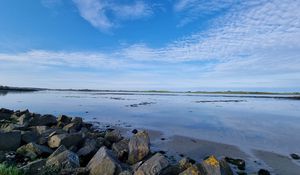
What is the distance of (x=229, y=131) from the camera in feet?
62.0

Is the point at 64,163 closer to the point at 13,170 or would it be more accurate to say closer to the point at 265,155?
the point at 13,170

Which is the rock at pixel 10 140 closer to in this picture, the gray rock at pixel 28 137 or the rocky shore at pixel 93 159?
the rocky shore at pixel 93 159

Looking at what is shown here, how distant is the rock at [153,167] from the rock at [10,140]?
5.69m

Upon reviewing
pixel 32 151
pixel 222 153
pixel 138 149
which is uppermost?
pixel 138 149

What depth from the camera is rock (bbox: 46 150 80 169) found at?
7612 mm

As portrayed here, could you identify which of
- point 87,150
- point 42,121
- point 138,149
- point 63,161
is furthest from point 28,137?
point 42,121

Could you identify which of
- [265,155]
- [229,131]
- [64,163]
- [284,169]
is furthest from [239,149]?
[64,163]

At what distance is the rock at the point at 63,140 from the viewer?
34.7 feet

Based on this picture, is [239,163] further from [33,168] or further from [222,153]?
[33,168]

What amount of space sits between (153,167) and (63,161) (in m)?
2.68

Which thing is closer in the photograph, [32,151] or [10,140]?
[32,151]

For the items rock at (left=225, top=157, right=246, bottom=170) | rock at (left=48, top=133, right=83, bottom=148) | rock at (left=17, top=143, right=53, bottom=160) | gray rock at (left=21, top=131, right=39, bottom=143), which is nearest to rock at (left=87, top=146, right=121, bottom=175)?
rock at (left=17, top=143, right=53, bottom=160)

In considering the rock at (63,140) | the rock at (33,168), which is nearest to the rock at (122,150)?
the rock at (63,140)

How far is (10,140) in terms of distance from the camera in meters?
10.3
